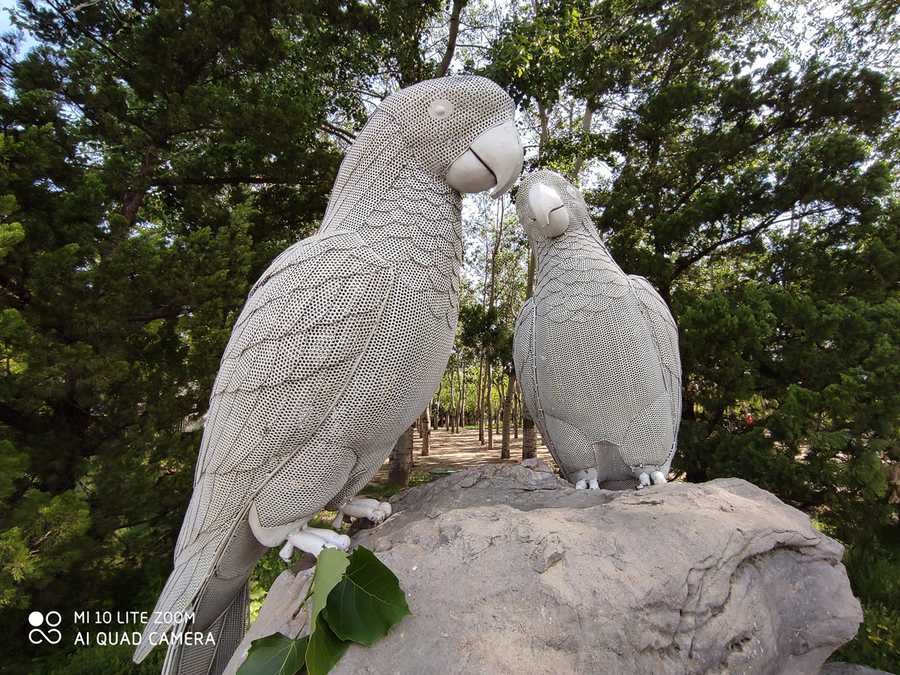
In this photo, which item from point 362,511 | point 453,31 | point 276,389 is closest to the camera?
point 276,389

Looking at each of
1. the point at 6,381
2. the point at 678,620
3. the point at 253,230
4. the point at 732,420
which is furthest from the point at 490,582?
the point at 253,230

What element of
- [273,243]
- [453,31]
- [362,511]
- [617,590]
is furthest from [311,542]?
[453,31]

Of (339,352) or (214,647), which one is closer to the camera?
(339,352)

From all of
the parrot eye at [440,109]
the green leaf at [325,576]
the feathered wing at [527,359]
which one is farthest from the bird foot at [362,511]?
the parrot eye at [440,109]

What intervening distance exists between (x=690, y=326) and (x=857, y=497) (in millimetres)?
1908

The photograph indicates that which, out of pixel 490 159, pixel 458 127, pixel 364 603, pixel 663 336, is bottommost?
pixel 364 603

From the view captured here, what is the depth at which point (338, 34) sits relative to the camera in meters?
5.43

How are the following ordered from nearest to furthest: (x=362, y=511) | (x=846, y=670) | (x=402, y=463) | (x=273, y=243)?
(x=362, y=511) → (x=846, y=670) → (x=273, y=243) → (x=402, y=463)

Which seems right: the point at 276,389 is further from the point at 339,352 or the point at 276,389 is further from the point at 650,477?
the point at 650,477

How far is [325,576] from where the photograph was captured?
1056 millimetres

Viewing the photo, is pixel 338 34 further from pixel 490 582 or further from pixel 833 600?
pixel 833 600

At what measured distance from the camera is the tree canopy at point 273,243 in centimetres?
306

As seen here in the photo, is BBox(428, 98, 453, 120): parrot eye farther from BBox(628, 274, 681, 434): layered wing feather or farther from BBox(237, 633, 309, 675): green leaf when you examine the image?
BBox(237, 633, 309, 675): green leaf

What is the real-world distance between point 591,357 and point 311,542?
161 centimetres
